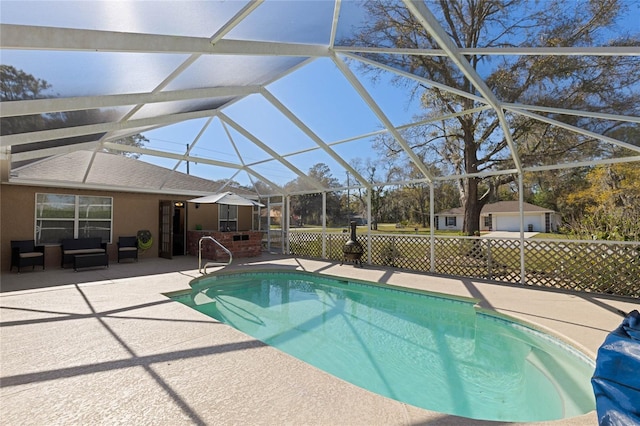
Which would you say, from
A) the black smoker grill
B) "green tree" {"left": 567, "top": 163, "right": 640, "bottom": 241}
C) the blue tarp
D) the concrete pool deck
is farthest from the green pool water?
"green tree" {"left": 567, "top": 163, "right": 640, "bottom": 241}

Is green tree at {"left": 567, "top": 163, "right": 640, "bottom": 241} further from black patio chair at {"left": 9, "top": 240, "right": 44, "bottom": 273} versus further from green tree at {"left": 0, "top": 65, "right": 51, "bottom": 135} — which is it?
black patio chair at {"left": 9, "top": 240, "right": 44, "bottom": 273}

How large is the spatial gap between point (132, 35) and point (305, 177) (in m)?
7.90

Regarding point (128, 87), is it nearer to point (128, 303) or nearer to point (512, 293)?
point (128, 303)

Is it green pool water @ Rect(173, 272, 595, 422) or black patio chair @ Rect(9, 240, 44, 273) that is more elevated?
black patio chair @ Rect(9, 240, 44, 273)

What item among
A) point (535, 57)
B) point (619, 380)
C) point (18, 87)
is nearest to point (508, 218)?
point (535, 57)

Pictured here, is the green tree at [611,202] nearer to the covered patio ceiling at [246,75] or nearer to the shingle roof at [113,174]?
the covered patio ceiling at [246,75]

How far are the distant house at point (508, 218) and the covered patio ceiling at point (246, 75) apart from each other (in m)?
23.5

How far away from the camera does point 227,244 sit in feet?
39.4

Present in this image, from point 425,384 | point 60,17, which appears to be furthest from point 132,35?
point 425,384

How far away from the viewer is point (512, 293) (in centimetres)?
663

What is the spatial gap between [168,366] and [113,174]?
35.1 ft

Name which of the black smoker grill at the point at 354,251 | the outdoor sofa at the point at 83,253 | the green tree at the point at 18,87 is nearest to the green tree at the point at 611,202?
the black smoker grill at the point at 354,251

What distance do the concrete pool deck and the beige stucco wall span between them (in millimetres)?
4397

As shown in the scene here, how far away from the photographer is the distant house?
28666mm
